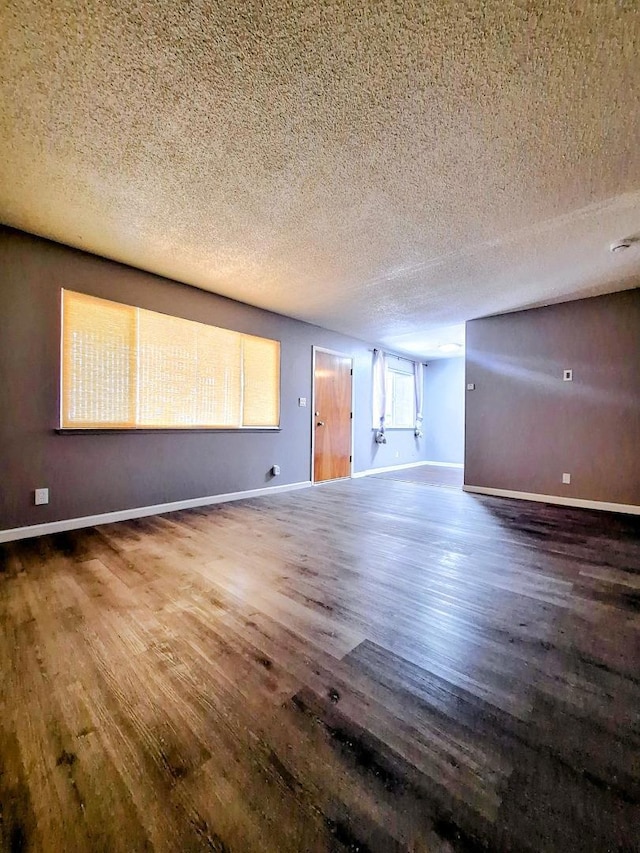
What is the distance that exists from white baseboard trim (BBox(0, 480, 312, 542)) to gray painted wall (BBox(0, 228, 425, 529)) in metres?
0.05

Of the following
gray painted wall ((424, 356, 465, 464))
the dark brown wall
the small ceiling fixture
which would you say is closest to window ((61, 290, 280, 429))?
the dark brown wall

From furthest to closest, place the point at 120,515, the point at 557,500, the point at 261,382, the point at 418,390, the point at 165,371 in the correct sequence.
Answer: the point at 418,390 < the point at 261,382 < the point at 557,500 < the point at 165,371 < the point at 120,515

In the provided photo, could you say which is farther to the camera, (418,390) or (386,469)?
(418,390)

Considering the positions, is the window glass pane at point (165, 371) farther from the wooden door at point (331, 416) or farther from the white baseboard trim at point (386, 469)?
the white baseboard trim at point (386, 469)

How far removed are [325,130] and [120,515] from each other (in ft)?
11.3

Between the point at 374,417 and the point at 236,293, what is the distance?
3.53 meters

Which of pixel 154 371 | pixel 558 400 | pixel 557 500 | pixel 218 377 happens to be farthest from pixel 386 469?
pixel 154 371

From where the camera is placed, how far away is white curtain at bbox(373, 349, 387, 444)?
6.51 m

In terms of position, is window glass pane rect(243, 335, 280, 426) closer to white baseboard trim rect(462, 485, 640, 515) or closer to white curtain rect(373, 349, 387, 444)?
white curtain rect(373, 349, 387, 444)

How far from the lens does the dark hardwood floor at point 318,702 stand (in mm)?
799

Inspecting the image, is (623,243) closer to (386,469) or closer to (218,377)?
(218,377)

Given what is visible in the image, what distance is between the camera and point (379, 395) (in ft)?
21.5

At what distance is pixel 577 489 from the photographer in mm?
4137

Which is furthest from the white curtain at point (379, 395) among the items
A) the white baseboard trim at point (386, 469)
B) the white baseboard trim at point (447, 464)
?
the white baseboard trim at point (447, 464)
